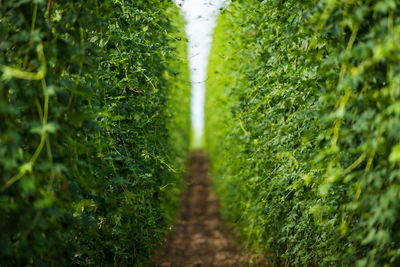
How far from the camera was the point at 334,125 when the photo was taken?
2.25 m

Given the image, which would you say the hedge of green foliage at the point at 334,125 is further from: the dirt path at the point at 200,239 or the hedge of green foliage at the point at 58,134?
the dirt path at the point at 200,239

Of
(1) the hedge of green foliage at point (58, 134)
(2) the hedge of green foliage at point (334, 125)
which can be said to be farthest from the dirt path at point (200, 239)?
(1) the hedge of green foliage at point (58, 134)

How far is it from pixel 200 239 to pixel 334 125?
480cm

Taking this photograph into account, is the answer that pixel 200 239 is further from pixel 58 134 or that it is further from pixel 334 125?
pixel 58 134

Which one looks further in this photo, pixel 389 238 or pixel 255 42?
pixel 255 42

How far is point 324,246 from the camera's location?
9.21 feet

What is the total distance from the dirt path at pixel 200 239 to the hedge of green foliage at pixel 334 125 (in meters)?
1.39

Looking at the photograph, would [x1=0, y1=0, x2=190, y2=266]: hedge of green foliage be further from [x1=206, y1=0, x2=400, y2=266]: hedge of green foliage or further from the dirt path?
the dirt path

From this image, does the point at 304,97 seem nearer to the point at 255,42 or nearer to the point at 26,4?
the point at 255,42

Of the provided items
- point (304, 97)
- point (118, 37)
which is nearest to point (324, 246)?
point (304, 97)

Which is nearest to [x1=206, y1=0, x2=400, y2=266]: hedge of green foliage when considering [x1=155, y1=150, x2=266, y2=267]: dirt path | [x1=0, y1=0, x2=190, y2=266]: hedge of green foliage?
[x1=0, y1=0, x2=190, y2=266]: hedge of green foliage

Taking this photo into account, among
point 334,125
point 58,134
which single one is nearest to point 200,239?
point 334,125

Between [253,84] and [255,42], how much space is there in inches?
20.6

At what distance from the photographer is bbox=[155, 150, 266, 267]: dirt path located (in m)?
5.20
